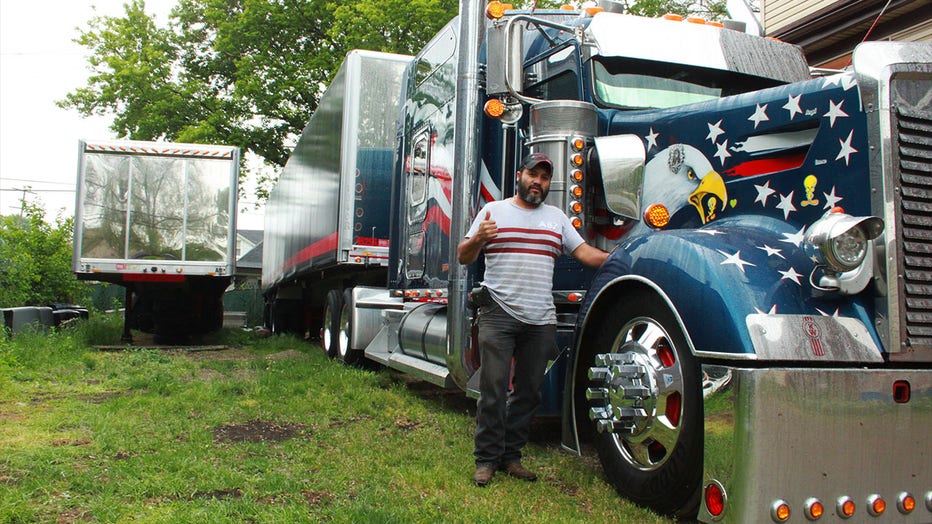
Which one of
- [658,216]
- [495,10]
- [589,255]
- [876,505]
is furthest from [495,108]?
[876,505]

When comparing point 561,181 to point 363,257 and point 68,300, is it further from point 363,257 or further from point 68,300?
point 68,300

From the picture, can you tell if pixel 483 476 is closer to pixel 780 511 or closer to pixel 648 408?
pixel 648 408

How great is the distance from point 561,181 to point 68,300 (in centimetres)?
1789

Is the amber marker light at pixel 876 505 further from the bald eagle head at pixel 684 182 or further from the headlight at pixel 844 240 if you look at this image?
the bald eagle head at pixel 684 182

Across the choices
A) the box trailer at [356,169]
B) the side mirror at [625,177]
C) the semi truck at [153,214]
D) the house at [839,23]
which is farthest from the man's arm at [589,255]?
the semi truck at [153,214]

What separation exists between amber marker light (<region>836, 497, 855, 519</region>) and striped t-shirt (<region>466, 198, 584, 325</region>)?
188 centimetres

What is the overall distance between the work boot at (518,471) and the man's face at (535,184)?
1.47 m

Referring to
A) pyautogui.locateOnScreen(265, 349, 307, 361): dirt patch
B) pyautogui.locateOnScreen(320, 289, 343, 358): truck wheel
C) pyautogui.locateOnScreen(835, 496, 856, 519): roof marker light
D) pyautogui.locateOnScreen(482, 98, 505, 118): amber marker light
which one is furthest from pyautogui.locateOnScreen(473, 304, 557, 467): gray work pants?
pyautogui.locateOnScreen(265, 349, 307, 361): dirt patch

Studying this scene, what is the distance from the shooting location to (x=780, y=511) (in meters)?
2.90

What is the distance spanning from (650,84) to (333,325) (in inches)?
257

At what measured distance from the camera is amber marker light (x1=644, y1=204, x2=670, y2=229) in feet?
14.1

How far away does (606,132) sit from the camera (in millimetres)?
4836

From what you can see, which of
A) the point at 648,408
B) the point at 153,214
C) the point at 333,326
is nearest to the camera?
the point at 648,408

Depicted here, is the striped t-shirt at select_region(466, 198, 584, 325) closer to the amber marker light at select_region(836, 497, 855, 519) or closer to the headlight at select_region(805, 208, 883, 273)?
the headlight at select_region(805, 208, 883, 273)
